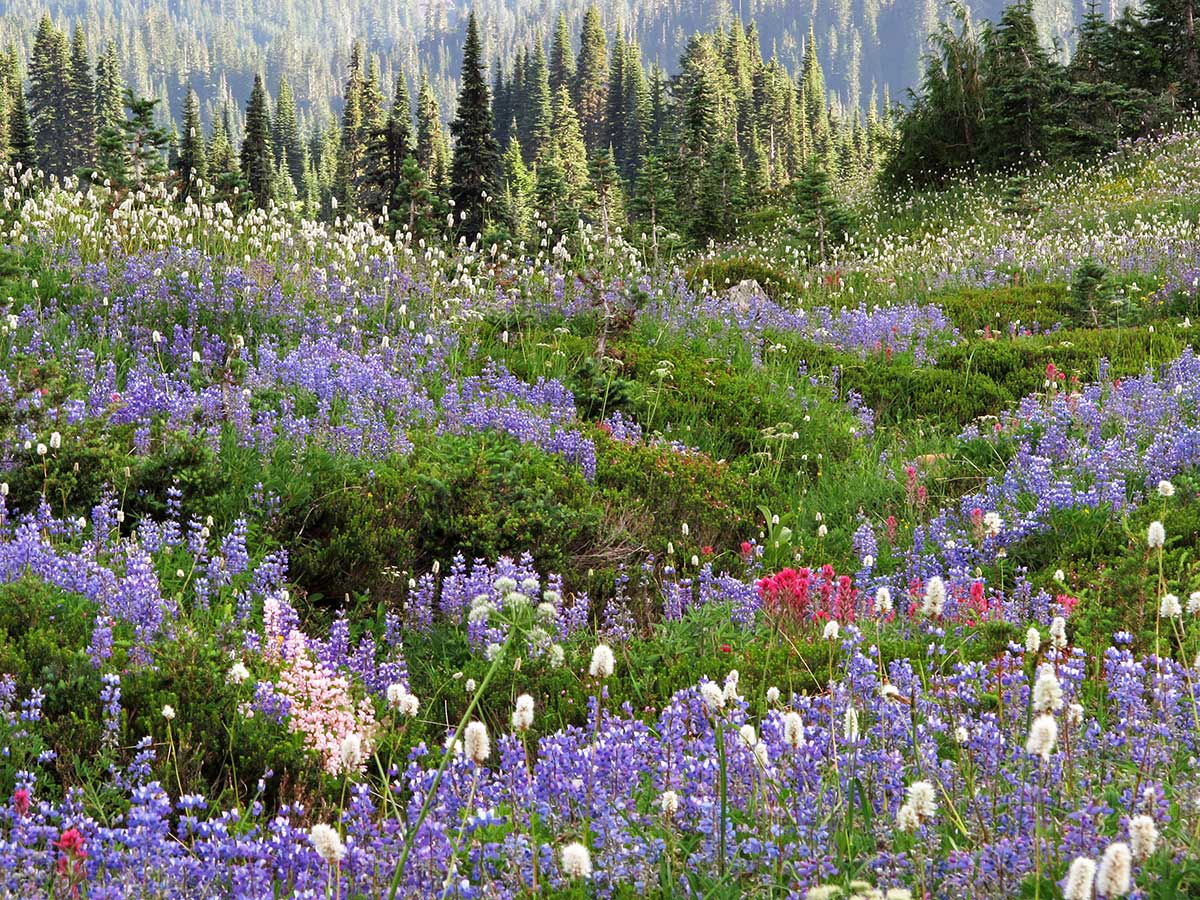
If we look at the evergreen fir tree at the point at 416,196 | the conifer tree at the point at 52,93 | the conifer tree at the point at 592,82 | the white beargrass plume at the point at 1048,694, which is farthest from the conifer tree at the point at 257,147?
the white beargrass plume at the point at 1048,694

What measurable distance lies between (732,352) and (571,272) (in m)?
2.00

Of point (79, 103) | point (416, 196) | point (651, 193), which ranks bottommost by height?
point (651, 193)

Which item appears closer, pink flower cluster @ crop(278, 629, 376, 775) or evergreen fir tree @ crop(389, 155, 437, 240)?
pink flower cluster @ crop(278, 629, 376, 775)

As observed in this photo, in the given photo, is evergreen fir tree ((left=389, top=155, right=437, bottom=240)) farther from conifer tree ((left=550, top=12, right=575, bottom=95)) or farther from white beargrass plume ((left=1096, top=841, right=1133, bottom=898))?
conifer tree ((left=550, top=12, right=575, bottom=95))

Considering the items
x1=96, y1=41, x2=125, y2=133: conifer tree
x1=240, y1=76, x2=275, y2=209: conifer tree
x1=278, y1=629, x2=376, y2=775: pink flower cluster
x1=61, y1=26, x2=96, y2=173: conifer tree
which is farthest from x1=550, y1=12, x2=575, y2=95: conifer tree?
x1=278, y1=629, x2=376, y2=775: pink flower cluster

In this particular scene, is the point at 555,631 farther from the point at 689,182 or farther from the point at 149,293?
the point at 689,182

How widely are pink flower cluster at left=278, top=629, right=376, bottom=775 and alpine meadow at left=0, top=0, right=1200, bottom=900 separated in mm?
20

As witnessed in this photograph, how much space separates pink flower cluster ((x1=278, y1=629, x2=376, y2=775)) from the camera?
3785mm

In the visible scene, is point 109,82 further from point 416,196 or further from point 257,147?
point 416,196

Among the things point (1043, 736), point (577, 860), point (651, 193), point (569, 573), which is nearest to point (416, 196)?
point (569, 573)

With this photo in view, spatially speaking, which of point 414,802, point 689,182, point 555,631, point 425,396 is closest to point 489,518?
point 555,631

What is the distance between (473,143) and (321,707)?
126ft

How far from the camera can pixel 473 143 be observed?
39.8 m

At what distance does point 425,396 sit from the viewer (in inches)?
291
